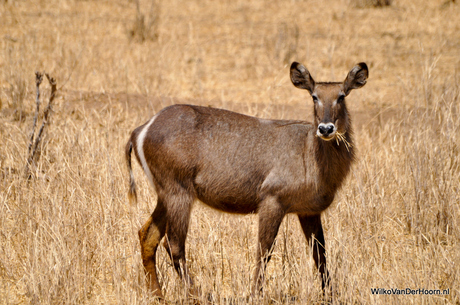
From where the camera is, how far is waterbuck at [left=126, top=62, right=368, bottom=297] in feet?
13.7

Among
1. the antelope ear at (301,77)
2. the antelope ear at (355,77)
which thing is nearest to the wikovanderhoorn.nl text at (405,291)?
the antelope ear at (355,77)

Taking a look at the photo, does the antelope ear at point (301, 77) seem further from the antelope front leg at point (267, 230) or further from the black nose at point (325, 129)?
the antelope front leg at point (267, 230)

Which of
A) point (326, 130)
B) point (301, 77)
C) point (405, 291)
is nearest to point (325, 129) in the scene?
point (326, 130)

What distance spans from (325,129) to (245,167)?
0.75 metres

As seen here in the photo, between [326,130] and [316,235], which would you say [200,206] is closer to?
[316,235]

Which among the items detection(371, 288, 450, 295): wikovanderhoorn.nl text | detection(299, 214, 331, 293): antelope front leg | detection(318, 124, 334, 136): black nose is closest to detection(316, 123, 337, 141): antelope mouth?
detection(318, 124, 334, 136): black nose

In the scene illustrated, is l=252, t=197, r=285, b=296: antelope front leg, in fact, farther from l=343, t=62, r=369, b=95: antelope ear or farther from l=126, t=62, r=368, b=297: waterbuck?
l=343, t=62, r=369, b=95: antelope ear

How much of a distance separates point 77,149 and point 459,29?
9824mm

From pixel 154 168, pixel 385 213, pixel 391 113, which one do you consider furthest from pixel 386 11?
pixel 154 168

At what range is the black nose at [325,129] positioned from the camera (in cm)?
389

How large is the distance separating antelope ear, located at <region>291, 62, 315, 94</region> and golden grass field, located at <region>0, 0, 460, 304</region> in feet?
3.95

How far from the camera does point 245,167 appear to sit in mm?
4293

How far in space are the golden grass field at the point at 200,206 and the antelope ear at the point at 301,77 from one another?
1.20m

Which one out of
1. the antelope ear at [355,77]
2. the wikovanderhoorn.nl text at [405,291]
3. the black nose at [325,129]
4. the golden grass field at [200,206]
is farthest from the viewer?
the antelope ear at [355,77]
